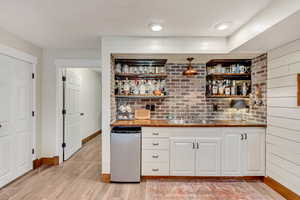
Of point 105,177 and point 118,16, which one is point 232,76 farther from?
point 105,177

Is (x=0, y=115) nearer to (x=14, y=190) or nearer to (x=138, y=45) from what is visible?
(x=14, y=190)

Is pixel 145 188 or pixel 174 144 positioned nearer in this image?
pixel 145 188

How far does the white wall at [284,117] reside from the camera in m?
2.53

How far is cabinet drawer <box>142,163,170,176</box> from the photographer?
317 centimetres

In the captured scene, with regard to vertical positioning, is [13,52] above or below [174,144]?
above

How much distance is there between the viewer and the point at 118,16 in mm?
2449

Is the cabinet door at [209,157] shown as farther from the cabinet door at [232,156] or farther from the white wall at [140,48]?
the white wall at [140,48]

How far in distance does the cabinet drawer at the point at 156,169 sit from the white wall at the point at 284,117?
161 centimetres

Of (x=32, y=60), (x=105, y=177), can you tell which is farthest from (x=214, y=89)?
(x=32, y=60)

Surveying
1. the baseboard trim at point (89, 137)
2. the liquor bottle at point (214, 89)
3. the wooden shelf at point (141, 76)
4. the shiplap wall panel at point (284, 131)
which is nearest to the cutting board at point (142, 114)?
the wooden shelf at point (141, 76)

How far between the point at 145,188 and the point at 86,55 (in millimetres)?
2773

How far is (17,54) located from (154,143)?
268 cm

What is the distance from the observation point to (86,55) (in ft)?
13.2

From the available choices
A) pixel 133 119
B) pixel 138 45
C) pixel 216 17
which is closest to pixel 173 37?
pixel 138 45
